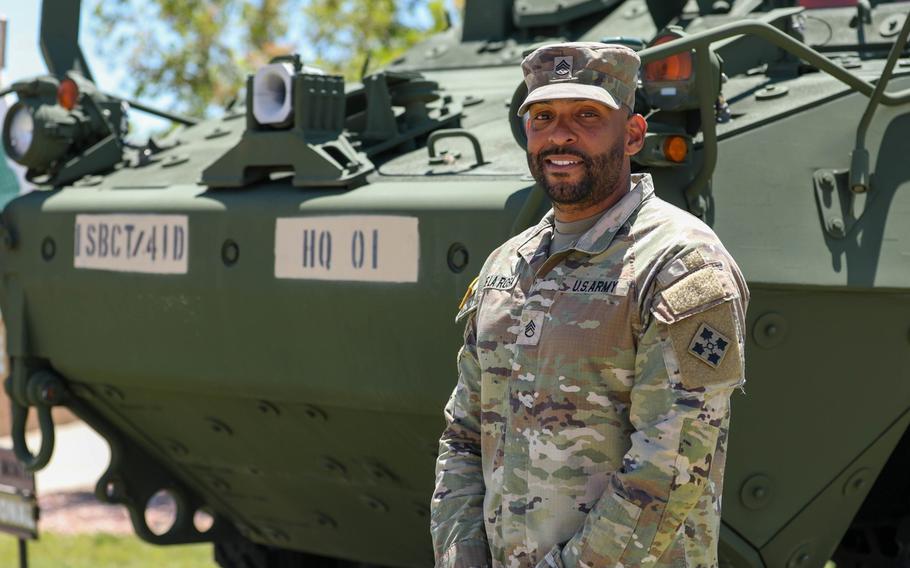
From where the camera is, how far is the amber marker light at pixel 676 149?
4.41 metres

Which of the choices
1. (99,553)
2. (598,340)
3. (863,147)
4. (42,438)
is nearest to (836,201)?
(863,147)

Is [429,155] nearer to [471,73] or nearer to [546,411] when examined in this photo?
[471,73]

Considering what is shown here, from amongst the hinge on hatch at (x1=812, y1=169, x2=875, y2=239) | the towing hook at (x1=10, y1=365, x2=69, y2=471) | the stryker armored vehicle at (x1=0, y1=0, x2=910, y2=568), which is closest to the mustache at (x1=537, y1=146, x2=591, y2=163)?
the stryker armored vehicle at (x1=0, y1=0, x2=910, y2=568)

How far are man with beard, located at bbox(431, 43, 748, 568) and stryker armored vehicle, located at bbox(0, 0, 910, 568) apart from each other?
3.08 ft

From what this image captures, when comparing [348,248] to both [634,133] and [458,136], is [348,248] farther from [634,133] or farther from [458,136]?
[634,133]

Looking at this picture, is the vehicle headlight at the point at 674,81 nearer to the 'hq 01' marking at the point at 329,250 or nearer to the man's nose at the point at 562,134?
the 'hq 01' marking at the point at 329,250

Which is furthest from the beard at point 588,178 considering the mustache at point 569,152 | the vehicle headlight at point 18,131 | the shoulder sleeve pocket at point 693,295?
the vehicle headlight at point 18,131

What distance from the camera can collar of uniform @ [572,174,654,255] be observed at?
3.30 m

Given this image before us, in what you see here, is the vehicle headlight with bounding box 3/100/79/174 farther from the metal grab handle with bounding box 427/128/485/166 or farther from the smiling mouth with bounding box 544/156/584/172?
the smiling mouth with bounding box 544/156/584/172

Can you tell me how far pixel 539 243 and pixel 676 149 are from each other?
1042 mm

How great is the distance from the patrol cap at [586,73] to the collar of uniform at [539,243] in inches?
11.8

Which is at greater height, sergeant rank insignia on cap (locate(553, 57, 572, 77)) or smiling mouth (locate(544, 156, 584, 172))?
sergeant rank insignia on cap (locate(553, 57, 572, 77))

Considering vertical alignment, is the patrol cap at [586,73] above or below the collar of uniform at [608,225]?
above

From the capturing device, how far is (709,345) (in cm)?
312
